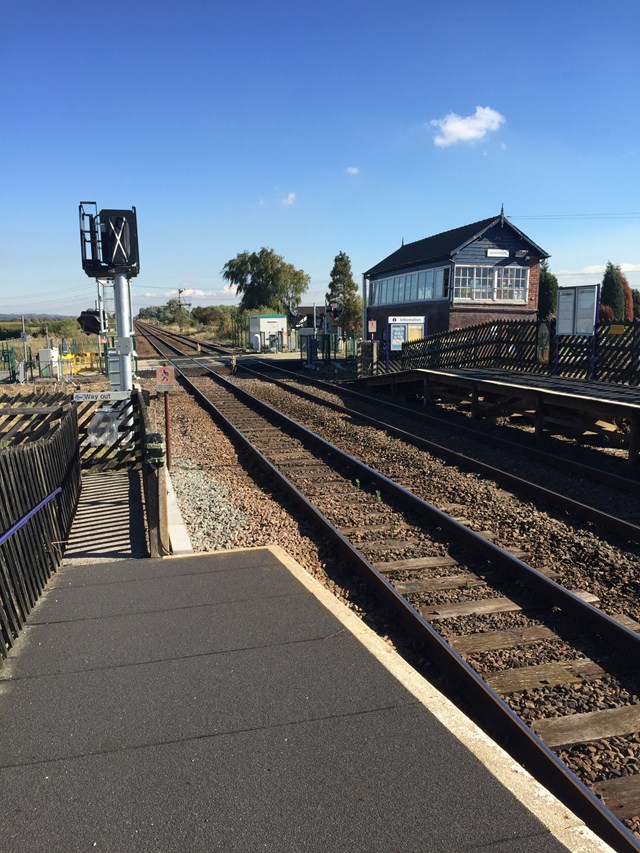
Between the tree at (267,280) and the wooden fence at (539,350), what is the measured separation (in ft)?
221

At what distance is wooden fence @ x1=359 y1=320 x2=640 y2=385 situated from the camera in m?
15.0

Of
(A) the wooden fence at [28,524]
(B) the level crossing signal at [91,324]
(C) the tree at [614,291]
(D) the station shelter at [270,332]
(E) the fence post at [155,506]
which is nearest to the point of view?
(A) the wooden fence at [28,524]

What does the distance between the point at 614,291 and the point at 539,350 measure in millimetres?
49338

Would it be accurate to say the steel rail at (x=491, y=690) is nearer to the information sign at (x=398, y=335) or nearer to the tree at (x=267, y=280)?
the information sign at (x=398, y=335)

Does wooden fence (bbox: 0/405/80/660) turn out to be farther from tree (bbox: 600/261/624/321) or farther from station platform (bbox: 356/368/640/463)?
tree (bbox: 600/261/624/321)

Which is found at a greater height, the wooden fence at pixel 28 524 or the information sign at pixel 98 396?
the information sign at pixel 98 396

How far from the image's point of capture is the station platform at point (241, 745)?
9.48 ft

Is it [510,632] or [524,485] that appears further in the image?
[524,485]

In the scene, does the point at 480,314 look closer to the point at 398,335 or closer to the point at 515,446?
the point at 398,335

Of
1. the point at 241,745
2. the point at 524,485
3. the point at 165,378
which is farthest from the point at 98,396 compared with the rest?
the point at 241,745

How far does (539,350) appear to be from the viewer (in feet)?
58.8

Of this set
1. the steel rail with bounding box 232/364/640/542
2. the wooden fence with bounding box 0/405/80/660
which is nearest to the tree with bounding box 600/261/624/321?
the steel rail with bounding box 232/364/640/542

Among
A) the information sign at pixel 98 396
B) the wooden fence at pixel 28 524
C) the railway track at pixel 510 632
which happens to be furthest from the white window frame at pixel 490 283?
the wooden fence at pixel 28 524

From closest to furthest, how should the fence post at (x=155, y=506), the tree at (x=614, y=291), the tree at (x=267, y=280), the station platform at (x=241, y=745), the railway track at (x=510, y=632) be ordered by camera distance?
the station platform at (x=241, y=745) < the railway track at (x=510, y=632) < the fence post at (x=155, y=506) < the tree at (x=614, y=291) < the tree at (x=267, y=280)
